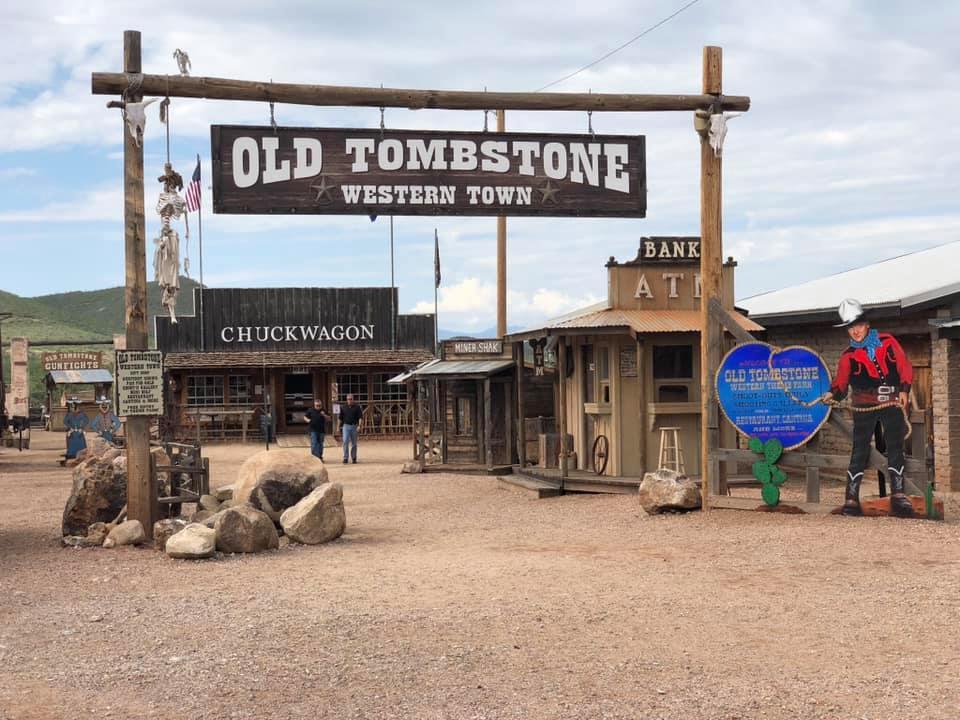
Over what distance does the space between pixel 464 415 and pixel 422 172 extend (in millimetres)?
12415

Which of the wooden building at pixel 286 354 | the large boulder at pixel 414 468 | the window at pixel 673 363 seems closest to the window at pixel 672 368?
the window at pixel 673 363

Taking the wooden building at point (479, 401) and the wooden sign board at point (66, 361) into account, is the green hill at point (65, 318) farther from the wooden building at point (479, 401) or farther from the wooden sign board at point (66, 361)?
the wooden building at point (479, 401)

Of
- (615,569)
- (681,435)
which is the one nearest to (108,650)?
(615,569)

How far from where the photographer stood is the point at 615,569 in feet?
30.9

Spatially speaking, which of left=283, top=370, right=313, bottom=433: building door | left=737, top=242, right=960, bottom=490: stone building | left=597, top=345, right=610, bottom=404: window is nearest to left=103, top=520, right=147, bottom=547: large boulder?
left=597, top=345, right=610, bottom=404: window

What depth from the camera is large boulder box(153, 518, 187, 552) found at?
11.1 metres

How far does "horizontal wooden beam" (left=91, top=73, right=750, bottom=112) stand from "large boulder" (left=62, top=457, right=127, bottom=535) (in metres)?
4.16

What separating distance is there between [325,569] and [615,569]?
8.27ft

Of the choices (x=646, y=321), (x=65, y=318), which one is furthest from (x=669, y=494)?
(x=65, y=318)

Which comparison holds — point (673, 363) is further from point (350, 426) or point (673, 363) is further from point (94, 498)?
point (350, 426)

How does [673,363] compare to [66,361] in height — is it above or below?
below

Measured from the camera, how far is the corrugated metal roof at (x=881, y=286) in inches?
622

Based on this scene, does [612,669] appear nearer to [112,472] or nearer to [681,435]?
[112,472]

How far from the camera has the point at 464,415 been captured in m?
24.7
